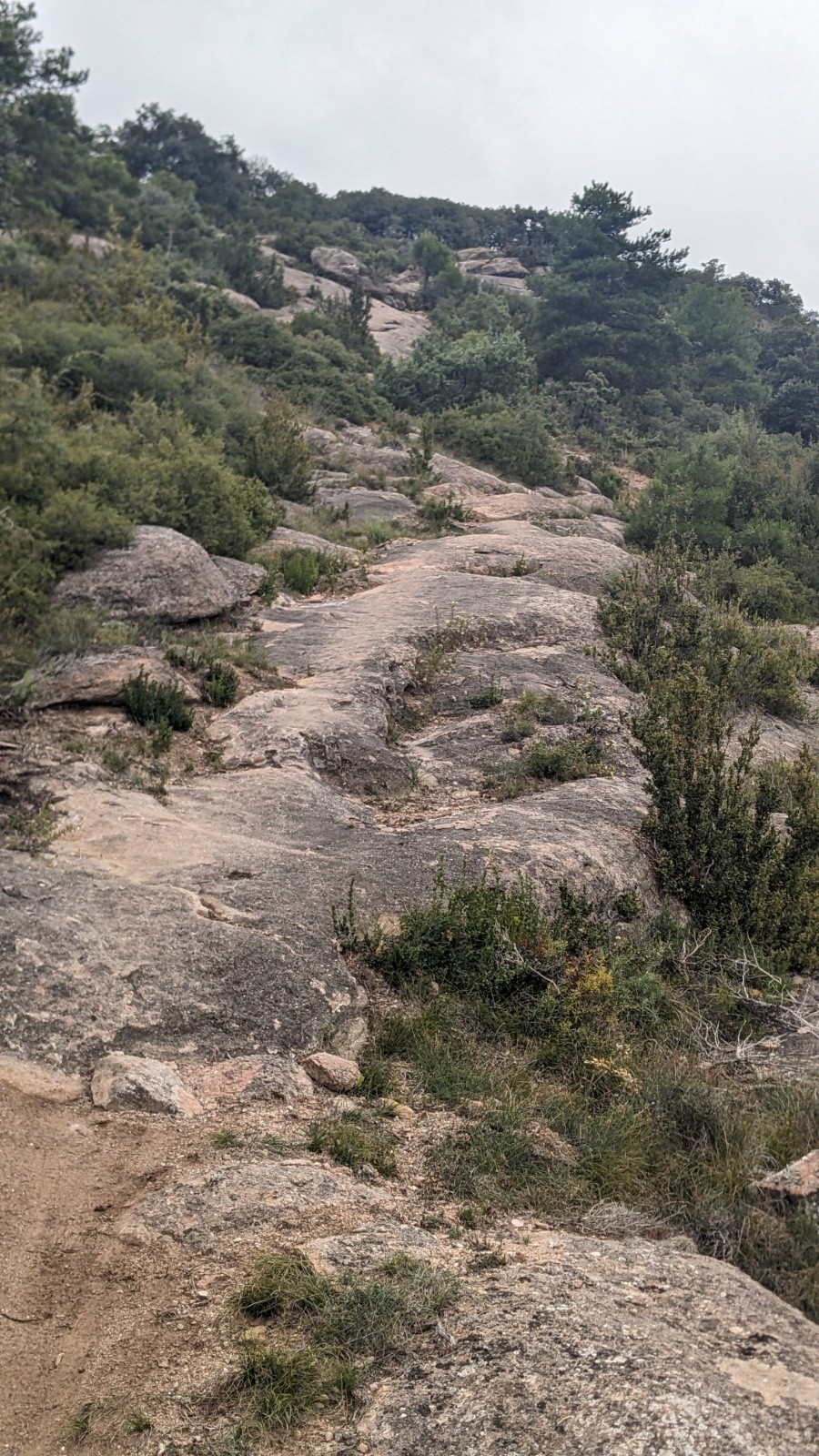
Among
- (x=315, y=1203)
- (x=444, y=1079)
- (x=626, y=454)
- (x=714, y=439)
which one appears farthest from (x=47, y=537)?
(x=626, y=454)

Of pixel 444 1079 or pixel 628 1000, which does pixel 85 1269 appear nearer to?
pixel 444 1079

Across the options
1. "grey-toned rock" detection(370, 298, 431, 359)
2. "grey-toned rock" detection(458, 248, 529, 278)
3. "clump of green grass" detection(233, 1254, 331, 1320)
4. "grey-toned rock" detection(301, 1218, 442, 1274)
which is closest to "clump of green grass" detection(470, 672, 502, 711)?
"grey-toned rock" detection(301, 1218, 442, 1274)

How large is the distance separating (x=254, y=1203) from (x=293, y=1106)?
74 cm

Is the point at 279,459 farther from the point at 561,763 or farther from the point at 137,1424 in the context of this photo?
the point at 137,1424

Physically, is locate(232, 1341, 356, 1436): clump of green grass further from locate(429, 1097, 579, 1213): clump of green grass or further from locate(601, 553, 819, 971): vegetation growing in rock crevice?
locate(601, 553, 819, 971): vegetation growing in rock crevice

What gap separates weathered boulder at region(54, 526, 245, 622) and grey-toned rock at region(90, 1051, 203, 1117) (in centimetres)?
560

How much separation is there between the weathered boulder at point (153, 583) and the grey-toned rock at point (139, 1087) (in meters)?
5.60

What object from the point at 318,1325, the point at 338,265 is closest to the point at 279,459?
the point at 318,1325

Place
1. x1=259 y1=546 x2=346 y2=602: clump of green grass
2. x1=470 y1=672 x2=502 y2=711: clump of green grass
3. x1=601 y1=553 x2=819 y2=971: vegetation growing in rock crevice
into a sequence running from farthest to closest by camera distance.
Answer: x1=259 y1=546 x2=346 y2=602: clump of green grass → x1=470 y1=672 x2=502 y2=711: clump of green grass → x1=601 y1=553 x2=819 y2=971: vegetation growing in rock crevice

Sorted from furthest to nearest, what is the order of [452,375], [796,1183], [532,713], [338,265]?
[338,265]
[452,375]
[532,713]
[796,1183]

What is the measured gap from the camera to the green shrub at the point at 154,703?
726 cm

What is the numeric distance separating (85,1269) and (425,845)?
340 centimetres

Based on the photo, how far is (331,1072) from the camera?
13.9 ft

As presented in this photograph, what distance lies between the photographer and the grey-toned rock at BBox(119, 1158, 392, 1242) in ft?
10.4
